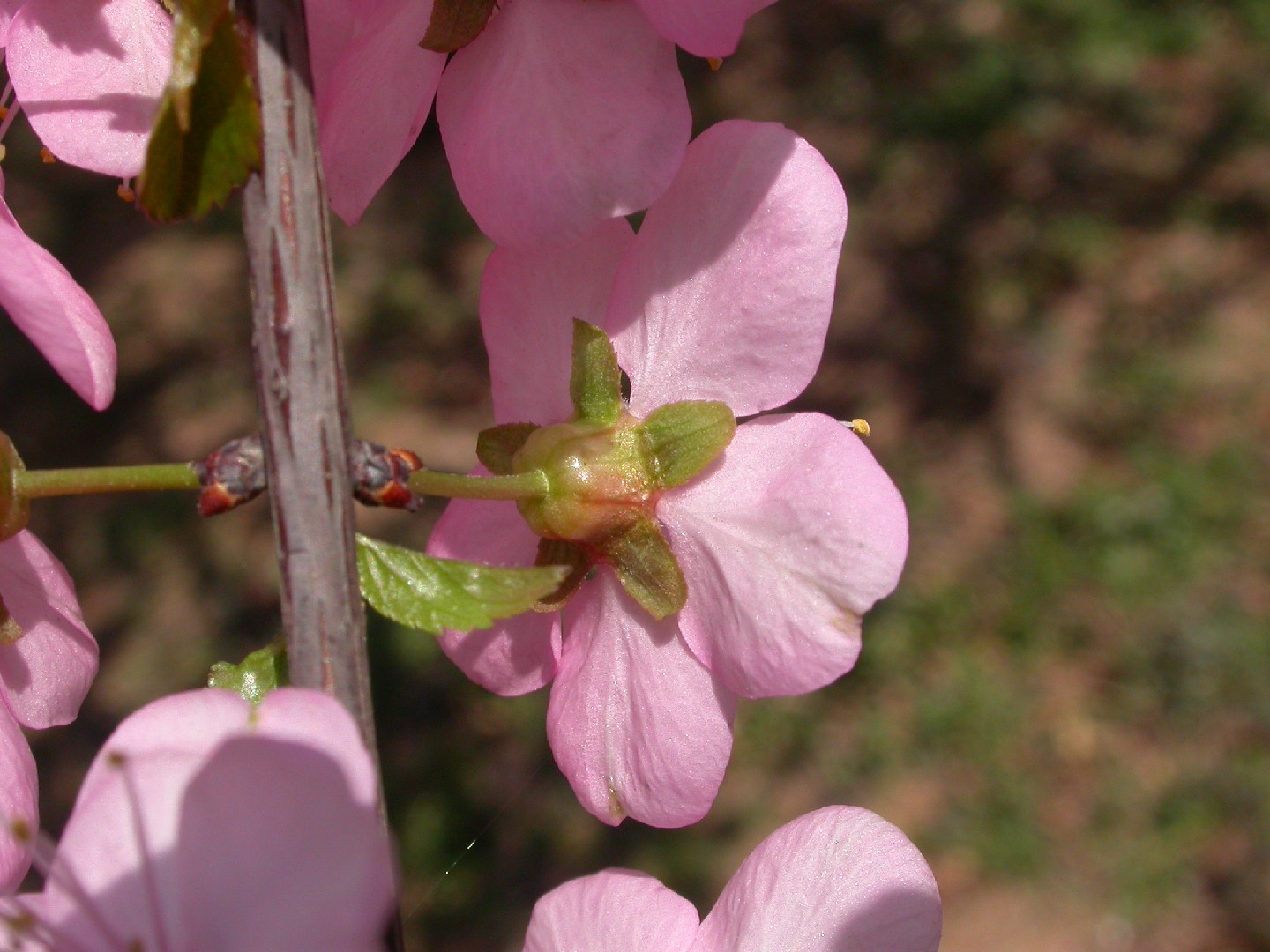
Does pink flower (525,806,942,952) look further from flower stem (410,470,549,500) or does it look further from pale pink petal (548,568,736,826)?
flower stem (410,470,549,500)

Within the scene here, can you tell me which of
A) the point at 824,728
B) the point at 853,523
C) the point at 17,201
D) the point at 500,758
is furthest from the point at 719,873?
the point at 17,201

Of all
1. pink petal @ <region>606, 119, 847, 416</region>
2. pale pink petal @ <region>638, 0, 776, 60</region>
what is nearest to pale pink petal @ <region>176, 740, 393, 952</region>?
pink petal @ <region>606, 119, 847, 416</region>

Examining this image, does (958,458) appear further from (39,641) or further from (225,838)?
(225,838)

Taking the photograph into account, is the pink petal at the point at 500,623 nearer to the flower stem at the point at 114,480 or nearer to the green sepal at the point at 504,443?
the green sepal at the point at 504,443

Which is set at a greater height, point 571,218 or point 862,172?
point 571,218

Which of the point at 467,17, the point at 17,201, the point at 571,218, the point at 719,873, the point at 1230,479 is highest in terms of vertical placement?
the point at 467,17

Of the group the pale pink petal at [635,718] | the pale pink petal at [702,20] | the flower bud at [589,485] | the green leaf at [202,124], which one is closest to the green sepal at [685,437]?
the flower bud at [589,485]

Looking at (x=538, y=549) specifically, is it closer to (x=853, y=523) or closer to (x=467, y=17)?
(x=853, y=523)
